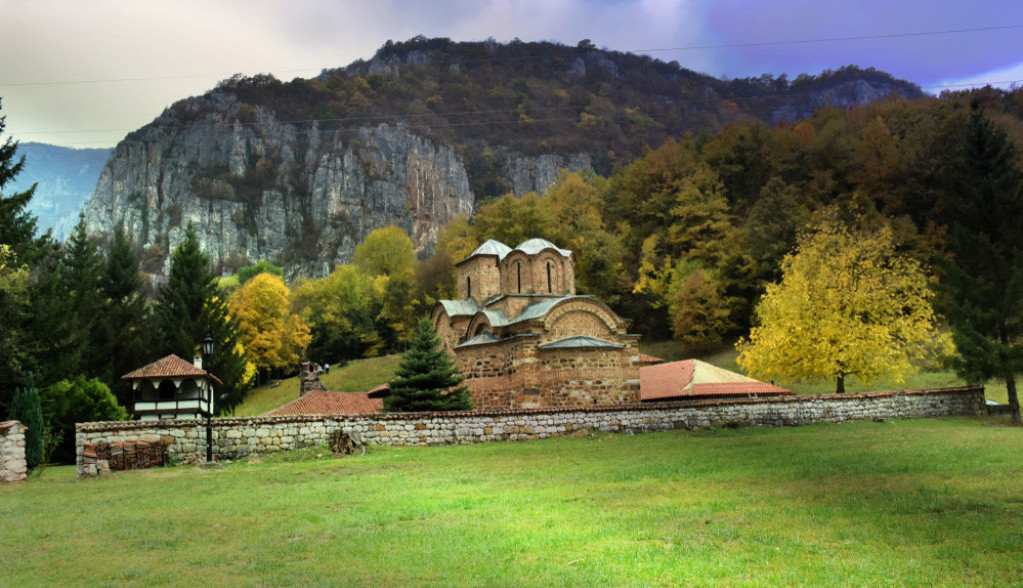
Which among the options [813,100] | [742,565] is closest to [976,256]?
[742,565]

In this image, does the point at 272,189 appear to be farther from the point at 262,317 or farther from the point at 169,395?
the point at 169,395

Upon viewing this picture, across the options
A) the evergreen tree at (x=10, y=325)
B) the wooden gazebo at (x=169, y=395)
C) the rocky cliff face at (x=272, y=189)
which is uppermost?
the rocky cliff face at (x=272, y=189)

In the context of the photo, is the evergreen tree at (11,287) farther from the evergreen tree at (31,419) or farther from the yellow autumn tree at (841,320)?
the yellow autumn tree at (841,320)

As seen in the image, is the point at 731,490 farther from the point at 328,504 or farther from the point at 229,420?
the point at 229,420

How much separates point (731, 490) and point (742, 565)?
3532mm

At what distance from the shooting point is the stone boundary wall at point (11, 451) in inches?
486

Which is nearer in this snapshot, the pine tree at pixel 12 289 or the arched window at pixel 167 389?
the pine tree at pixel 12 289

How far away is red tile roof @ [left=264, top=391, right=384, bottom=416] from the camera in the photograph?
2558 cm

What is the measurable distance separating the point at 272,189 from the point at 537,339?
91.1 m

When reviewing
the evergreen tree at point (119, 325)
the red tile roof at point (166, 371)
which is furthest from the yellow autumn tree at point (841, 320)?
the evergreen tree at point (119, 325)

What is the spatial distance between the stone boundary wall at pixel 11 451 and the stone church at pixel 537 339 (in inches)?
455

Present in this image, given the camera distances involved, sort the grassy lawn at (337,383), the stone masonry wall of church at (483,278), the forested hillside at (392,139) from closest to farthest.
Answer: the stone masonry wall of church at (483,278) < the grassy lawn at (337,383) < the forested hillside at (392,139)

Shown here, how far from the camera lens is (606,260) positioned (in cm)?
4244

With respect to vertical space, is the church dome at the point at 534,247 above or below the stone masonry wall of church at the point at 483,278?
above
